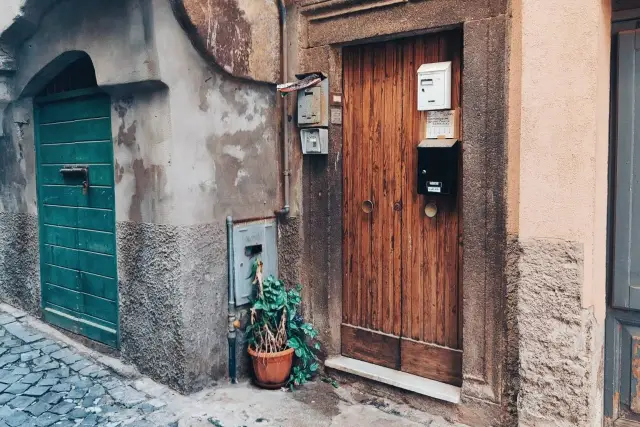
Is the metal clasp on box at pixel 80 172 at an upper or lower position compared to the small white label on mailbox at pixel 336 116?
lower

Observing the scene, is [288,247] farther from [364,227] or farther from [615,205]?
[615,205]

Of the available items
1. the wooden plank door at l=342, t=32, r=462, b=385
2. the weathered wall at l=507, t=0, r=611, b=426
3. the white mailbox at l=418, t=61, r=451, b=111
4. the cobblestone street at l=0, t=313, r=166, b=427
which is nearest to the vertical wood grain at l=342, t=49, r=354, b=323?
the wooden plank door at l=342, t=32, r=462, b=385

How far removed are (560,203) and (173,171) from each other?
275 cm

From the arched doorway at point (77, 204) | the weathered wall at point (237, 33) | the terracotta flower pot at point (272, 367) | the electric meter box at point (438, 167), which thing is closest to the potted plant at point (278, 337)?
the terracotta flower pot at point (272, 367)

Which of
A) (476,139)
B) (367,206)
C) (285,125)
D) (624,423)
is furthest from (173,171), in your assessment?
(624,423)

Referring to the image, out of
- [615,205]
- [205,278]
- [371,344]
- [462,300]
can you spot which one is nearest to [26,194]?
[205,278]

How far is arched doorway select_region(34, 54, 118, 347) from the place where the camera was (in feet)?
16.8

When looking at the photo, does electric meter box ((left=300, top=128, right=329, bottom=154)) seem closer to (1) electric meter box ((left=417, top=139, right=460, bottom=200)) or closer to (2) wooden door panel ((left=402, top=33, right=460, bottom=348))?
(2) wooden door panel ((left=402, top=33, right=460, bottom=348))

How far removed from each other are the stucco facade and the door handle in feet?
0.71

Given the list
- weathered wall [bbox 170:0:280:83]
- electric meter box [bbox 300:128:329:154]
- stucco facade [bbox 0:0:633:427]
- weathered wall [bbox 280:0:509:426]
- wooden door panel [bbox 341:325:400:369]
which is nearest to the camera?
stucco facade [bbox 0:0:633:427]

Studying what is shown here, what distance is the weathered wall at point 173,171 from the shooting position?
4.41 m

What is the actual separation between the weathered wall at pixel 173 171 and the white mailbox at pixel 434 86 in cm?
147

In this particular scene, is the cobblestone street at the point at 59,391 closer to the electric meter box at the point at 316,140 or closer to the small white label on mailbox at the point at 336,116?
the electric meter box at the point at 316,140

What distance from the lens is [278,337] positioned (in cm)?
479
